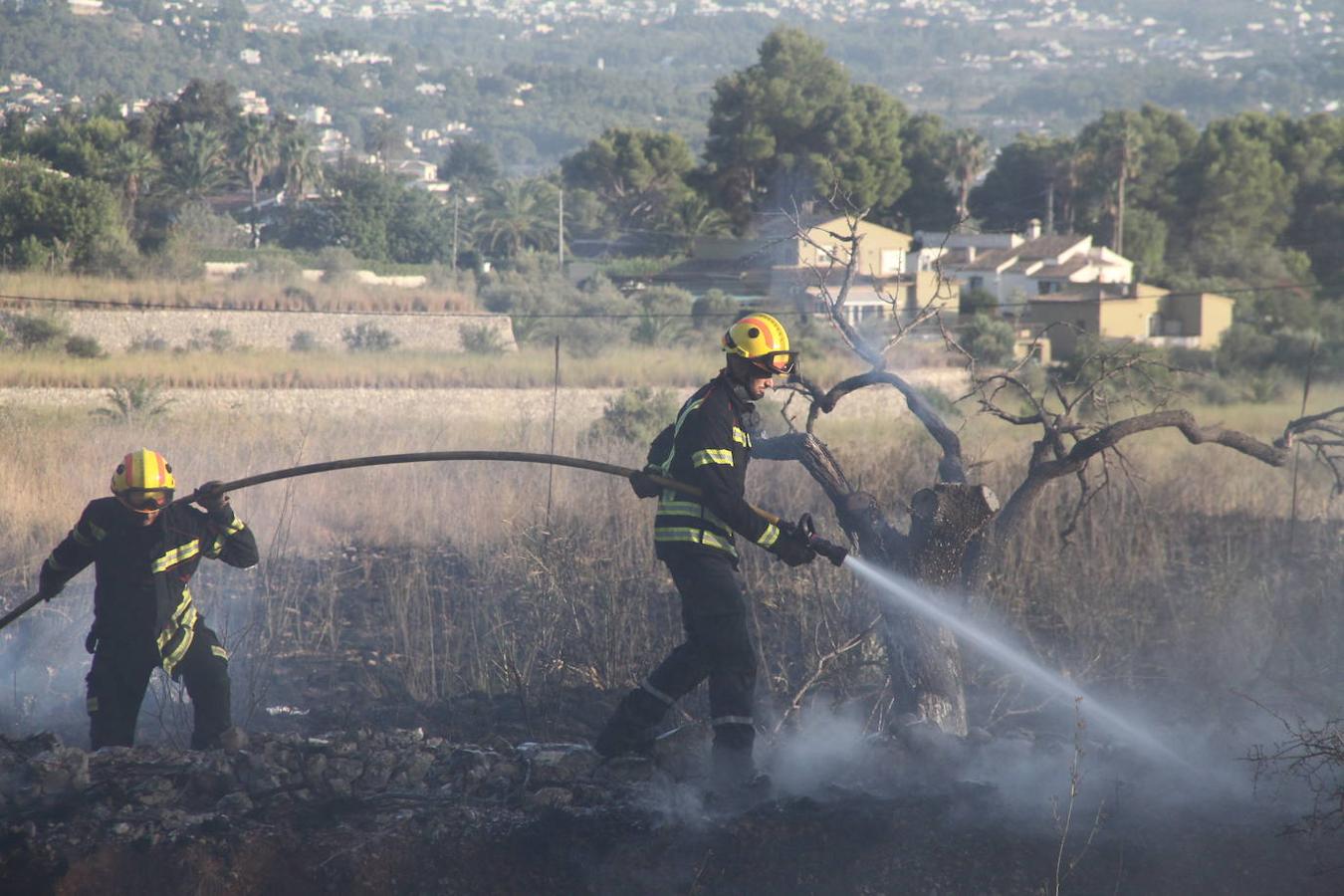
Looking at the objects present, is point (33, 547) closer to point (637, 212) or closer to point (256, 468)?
point (256, 468)

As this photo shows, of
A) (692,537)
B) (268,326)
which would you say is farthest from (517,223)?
(692,537)

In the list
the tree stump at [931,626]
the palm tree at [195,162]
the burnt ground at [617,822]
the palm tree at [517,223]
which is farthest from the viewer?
the palm tree at [517,223]

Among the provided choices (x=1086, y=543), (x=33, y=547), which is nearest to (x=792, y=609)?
(x=1086, y=543)

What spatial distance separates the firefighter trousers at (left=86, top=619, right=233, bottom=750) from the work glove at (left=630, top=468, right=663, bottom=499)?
7.28 feet

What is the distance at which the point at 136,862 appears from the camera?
5117 millimetres

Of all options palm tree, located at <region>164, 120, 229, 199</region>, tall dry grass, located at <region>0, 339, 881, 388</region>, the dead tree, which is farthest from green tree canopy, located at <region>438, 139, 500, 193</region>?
the dead tree

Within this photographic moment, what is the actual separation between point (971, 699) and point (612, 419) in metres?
11.7

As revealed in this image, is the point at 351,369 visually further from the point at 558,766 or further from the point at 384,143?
the point at 384,143

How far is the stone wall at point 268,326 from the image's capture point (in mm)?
31094

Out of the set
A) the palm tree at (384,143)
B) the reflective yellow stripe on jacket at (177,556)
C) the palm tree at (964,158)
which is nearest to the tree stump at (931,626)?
the reflective yellow stripe on jacket at (177,556)

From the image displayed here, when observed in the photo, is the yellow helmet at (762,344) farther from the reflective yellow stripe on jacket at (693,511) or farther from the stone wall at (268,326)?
the stone wall at (268,326)

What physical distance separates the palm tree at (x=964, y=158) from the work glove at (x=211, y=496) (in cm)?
5279

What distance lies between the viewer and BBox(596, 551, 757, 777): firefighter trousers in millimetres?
5844

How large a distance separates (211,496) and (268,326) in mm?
28842
